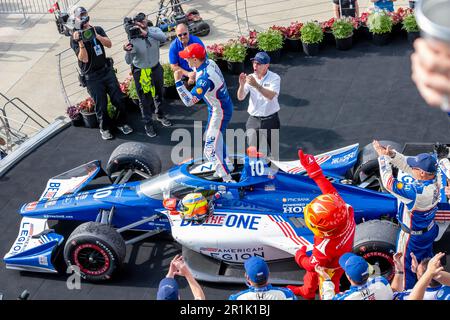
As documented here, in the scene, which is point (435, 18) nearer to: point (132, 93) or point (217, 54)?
point (132, 93)

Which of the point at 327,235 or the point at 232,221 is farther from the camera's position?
the point at 232,221

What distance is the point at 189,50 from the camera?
8.21 metres

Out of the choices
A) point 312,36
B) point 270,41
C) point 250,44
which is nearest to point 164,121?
point 250,44

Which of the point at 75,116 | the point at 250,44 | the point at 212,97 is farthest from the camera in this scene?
the point at 250,44

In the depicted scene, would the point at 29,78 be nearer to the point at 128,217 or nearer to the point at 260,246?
the point at 128,217

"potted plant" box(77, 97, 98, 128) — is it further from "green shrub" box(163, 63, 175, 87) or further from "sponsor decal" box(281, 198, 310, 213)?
"sponsor decal" box(281, 198, 310, 213)

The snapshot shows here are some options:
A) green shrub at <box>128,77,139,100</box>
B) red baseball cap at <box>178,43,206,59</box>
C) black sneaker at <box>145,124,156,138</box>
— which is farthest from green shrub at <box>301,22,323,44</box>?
red baseball cap at <box>178,43,206,59</box>

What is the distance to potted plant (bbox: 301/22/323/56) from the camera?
12.1 m

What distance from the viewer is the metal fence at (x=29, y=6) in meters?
17.2

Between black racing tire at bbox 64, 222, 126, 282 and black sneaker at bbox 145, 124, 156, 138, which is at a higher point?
black racing tire at bbox 64, 222, 126, 282

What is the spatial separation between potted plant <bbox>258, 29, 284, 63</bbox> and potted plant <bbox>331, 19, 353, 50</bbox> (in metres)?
0.97

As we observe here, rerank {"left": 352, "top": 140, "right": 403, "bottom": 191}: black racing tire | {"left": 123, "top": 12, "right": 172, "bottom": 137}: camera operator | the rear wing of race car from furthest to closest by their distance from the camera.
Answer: {"left": 123, "top": 12, "right": 172, "bottom": 137}: camera operator
{"left": 352, "top": 140, "right": 403, "bottom": 191}: black racing tire
the rear wing of race car

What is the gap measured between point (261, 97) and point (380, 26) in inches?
154

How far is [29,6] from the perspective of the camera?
17.5m
